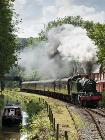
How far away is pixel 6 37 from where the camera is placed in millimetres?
47406

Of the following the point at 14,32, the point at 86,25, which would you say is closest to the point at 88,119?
the point at 14,32

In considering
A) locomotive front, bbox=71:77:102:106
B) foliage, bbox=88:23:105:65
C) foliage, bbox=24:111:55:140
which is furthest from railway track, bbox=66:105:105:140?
foliage, bbox=88:23:105:65

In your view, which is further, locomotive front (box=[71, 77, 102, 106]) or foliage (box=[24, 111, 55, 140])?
locomotive front (box=[71, 77, 102, 106])

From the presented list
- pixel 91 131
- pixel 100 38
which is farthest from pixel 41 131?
pixel 100 38

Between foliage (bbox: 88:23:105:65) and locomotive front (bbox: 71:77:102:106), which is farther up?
foliage (bbox: 88:23:105:65)

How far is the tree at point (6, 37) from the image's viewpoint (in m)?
45.5

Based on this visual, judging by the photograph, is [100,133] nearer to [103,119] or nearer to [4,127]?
[103,119]

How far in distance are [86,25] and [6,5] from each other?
76.0 metres

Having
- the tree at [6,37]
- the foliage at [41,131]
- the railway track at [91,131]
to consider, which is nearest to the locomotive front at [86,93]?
the tree at [6,37]

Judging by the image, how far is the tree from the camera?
45.5m

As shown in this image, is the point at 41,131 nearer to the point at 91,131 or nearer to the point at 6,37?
the point at 91,131

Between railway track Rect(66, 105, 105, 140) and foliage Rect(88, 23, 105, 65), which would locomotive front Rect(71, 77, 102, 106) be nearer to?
foliage Rect(88, 23, 105, 65)

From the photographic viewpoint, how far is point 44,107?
45.3 m

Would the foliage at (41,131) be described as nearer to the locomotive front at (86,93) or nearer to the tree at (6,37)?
the tree at (6,37)
